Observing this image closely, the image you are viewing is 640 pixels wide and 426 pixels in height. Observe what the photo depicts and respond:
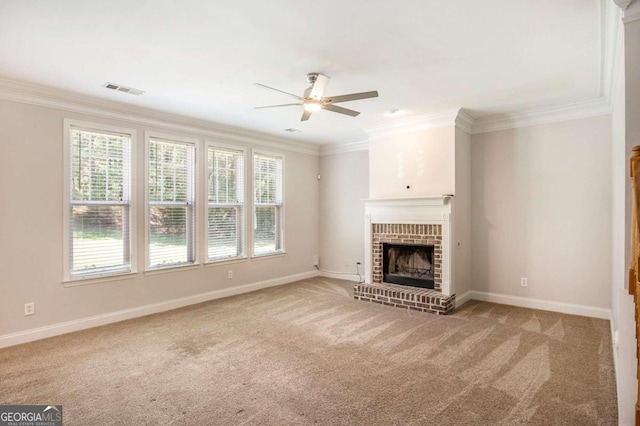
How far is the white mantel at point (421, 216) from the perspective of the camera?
4.76 metres

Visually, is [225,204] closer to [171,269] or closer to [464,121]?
[171,269]

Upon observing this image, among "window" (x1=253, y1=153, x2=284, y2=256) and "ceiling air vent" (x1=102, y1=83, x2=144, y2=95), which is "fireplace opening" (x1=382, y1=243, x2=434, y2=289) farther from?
"ceiling air vent" (x1=102, y1=83, x2=144, y2=95)

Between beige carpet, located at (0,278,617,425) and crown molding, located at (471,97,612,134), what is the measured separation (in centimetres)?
249

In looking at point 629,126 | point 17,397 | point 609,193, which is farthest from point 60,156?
point 609,193

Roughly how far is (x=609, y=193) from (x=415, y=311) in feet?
8.91

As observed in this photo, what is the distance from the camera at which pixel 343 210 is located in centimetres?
692

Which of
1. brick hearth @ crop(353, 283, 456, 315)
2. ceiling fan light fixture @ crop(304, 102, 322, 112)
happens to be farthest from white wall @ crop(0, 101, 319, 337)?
brick hearth @ crop(353, 283, 456, 315)

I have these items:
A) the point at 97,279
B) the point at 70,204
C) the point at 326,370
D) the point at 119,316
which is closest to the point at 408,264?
the point at 326,370

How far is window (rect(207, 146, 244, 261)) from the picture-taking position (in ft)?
17.8

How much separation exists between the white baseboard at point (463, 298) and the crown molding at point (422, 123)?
7.80 feet

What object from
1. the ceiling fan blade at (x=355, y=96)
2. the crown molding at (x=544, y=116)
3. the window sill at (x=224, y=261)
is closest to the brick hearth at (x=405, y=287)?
the crown molding at (x=544, y=116)

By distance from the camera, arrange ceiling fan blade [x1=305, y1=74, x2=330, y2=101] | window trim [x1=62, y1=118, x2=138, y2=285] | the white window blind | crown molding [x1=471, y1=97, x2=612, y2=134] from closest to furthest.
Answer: ceiling fan blade [x1=305, y1=74, x2=330, y2=101], window trim [x1=62, y1=118, x2=138, y2=285], the white window blind, crown molding [x1=471, y1=97, x2=612, y2=134]

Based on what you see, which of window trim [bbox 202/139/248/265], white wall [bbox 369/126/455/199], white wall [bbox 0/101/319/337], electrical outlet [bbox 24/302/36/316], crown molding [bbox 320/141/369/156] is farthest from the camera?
crown molding [bbox 320/141/369/156]

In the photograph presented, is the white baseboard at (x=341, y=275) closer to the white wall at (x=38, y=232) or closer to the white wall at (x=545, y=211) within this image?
the white wall at (x=545, y=211)
